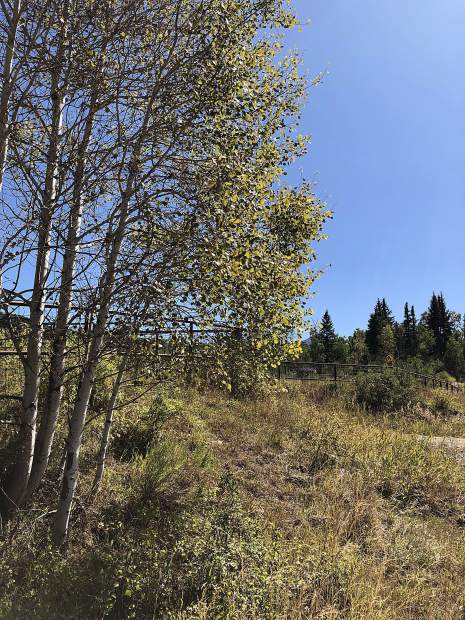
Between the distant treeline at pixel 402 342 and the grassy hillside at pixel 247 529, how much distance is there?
88.0 feet

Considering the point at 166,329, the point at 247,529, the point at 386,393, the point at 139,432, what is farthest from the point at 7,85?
A: the point at 386,393

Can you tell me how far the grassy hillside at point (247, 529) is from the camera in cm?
346

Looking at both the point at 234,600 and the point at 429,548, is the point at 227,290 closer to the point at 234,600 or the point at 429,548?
the point at 234,600

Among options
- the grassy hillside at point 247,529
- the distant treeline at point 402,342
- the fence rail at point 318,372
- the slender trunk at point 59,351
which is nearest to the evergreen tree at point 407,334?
the distant treeline at point 402,342

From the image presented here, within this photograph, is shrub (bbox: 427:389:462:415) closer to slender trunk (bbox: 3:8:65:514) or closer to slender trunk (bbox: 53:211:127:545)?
slender trunk (bbox: 53:211:127:545)

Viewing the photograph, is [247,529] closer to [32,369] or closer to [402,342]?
[32,369]

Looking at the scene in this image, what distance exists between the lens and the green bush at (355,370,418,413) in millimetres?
14344

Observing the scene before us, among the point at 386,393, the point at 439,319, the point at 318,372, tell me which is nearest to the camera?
the point at 386,393

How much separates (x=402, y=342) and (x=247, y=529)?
8141cm

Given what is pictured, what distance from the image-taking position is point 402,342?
79875 mm

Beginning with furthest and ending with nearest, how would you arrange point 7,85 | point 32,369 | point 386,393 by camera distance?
point 386,393 < point 32,369 < point 7,85

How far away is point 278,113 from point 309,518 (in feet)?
15.7

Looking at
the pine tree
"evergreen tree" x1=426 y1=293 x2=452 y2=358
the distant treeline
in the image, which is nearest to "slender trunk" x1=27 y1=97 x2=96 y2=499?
the distant treeline

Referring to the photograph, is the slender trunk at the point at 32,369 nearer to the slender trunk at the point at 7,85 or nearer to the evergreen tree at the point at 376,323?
the slender trunk at the point at 7,85
